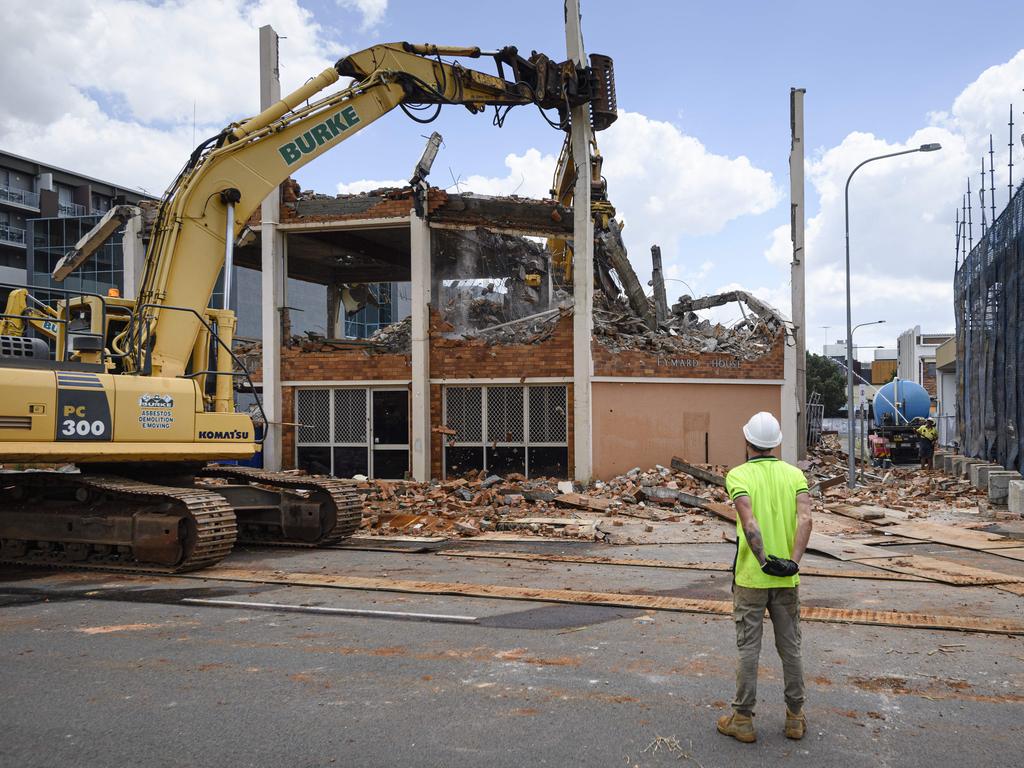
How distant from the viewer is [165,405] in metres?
9.86

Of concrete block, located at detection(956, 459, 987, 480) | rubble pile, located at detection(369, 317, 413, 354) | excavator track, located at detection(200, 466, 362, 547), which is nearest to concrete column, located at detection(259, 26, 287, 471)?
rubble pile, located at detection(369, 317, 413, 354)

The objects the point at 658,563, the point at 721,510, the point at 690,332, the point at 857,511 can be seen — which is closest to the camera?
the point at 658,563

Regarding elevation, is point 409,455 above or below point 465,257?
below

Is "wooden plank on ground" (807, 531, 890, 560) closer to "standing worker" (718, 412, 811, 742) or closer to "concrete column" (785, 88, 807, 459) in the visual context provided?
"standing worker" (718, 412, 811, 742)

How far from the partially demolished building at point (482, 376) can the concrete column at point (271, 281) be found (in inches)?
8.5

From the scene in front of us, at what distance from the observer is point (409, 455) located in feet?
61.4

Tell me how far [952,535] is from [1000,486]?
16.6ft

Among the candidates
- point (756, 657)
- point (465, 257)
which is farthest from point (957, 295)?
point (756, 657)

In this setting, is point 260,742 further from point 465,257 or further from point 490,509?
point 465,257

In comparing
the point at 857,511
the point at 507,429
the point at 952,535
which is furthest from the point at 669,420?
the point at 952,535

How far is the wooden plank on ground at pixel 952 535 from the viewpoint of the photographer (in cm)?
1182

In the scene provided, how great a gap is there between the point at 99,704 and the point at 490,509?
9.99 m

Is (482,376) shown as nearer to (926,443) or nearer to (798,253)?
(798,253)

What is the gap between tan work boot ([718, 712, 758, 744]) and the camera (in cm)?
450
